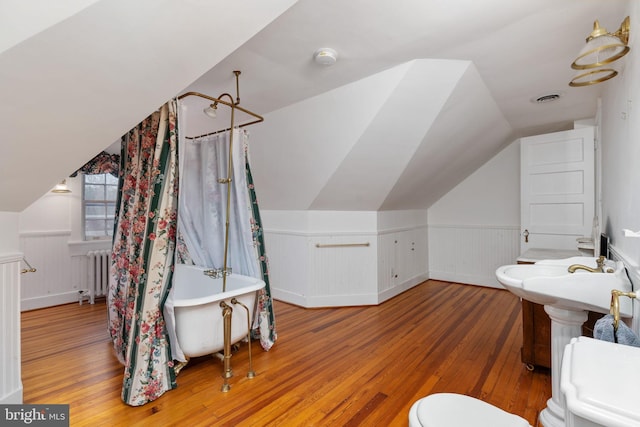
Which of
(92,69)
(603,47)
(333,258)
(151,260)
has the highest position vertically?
(603,47)

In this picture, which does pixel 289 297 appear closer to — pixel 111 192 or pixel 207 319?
pixel 207 319

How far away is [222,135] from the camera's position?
2613mm

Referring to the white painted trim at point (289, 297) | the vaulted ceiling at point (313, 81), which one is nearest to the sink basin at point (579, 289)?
the vaulted ceiling at point (313, 81)

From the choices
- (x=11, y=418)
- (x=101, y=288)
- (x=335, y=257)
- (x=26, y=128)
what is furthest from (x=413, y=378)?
(x=101, y=288)

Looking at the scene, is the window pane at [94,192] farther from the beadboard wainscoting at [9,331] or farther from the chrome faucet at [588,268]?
the chrome faucet at [588,268]

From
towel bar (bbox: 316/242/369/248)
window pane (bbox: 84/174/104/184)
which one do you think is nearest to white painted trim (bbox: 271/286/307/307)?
towel bar (bbox: 316/242/369/248)

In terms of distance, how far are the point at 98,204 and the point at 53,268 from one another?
94cm

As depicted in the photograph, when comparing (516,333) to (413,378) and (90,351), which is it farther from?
(90,351)

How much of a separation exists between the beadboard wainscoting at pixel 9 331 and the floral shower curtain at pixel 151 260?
22.3 inches

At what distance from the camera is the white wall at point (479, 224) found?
4.39 meters

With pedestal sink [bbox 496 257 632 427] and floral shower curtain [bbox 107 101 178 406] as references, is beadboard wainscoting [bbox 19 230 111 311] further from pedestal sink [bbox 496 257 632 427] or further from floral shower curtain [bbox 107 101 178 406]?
pedestal sink [bbox 496 257 632 427]

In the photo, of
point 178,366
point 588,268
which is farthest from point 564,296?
point 178,366

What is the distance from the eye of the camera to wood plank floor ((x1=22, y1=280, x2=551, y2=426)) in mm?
1787

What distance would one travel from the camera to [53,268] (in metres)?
3.71
